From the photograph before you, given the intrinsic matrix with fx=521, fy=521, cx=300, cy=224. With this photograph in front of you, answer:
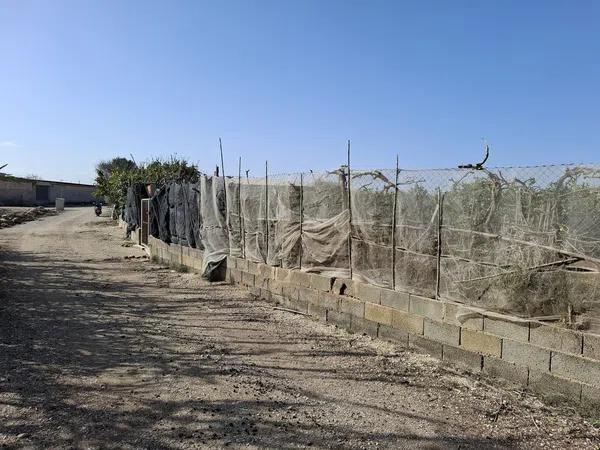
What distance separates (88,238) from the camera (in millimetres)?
23641

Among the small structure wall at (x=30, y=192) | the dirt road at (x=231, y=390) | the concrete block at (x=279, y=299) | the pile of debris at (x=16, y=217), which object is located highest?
the small structure wall at (x=30, y=192)

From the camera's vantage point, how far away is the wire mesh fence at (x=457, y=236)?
5.05 metres

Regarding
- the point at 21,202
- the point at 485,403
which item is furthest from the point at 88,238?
the point at 21,202

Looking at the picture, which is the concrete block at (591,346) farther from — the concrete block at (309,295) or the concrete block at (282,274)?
the concrete block at (282,274)

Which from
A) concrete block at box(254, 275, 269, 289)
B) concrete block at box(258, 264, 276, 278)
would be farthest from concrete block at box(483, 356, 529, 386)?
concrete block at box(254, 275, 269, 289)

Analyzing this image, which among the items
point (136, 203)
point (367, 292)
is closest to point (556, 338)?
point (367, 292)

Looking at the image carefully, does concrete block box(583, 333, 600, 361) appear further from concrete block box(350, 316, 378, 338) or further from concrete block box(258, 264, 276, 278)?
concrete block box(258, 264, 276, 278)

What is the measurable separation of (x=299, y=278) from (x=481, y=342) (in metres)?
3.75

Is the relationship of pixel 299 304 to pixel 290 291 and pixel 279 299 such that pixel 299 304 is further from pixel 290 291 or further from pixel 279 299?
pixel 279 299

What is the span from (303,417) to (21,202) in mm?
63168

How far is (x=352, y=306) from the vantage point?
7566 mm

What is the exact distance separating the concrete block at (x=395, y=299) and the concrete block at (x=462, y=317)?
0.68m

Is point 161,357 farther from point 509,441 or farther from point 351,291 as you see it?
point 509,441

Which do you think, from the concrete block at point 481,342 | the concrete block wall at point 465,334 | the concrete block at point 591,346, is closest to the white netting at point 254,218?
the concrete block wall at point 465,334
